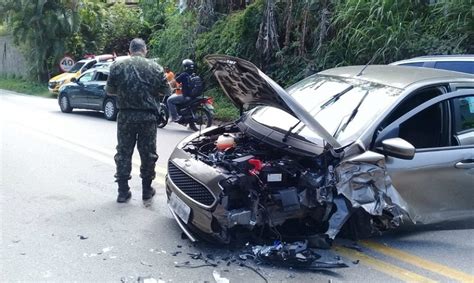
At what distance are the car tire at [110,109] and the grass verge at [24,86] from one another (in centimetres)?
1172

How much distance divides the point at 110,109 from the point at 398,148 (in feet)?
37.1

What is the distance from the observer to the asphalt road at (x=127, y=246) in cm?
419

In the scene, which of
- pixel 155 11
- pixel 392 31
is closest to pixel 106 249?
pixel 392 31

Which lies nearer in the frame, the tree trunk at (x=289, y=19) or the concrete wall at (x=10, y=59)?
the tree trunk at (x=289, y=19)

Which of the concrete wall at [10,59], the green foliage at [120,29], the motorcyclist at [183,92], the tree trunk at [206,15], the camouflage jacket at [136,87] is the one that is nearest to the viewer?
the camouflage jacket at [136,87]

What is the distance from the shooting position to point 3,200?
20.4 ft

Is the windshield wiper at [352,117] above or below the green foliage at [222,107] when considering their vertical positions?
above

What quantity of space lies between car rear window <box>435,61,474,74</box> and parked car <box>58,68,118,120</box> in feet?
28.9

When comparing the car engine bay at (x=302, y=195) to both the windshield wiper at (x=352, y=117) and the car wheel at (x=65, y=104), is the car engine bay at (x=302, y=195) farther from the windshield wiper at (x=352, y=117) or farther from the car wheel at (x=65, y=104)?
the car wheel at (x=65, y=104)

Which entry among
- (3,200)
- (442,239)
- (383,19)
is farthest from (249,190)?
(383,19)

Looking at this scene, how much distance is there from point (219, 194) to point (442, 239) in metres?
2.28

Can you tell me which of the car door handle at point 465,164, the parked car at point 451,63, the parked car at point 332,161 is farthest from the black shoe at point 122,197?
the parked car at point 451,63

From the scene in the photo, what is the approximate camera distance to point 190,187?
181 inches

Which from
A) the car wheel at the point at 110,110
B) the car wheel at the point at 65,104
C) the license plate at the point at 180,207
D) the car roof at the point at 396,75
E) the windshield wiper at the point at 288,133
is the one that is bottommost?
the car wheel at the point at 65,104
